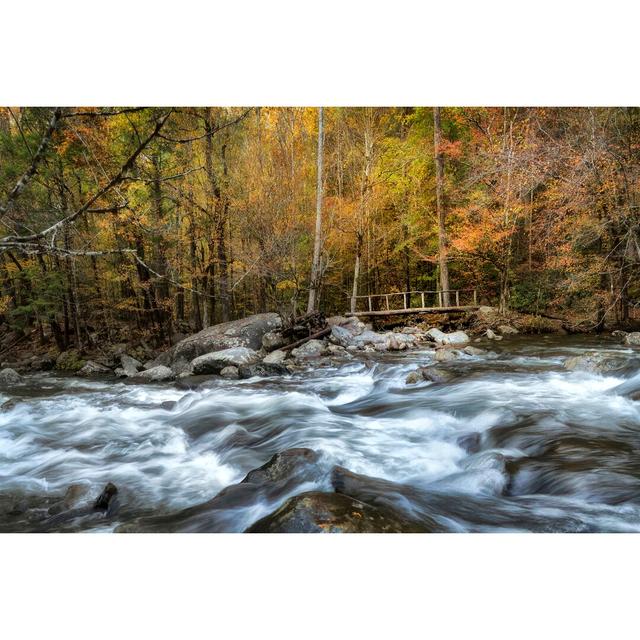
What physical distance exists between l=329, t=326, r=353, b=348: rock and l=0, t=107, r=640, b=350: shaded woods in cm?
114

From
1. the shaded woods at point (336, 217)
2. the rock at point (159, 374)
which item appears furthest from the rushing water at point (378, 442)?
the shaded woods at point (336, 217)

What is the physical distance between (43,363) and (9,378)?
67.4 inches

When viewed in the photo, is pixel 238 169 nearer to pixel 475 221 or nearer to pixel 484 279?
pixel 475 221

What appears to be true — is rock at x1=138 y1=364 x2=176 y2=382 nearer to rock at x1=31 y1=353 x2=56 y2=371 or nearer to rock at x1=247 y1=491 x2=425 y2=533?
rock at x1=31 y1=353 x2=56 y2=371

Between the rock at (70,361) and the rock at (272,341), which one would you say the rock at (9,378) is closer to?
the rock at (70,361)

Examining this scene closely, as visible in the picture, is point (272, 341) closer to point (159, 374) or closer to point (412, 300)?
point (159, 374)

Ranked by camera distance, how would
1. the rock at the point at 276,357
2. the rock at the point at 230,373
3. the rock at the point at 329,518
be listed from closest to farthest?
the rock at the point at 329,518, the rock at the point at 230,373, the rock at the point at 276,357

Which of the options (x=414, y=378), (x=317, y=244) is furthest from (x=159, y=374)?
(x=317, y=244)

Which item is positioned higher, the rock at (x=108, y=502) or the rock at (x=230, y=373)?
the rock at (x=108, y=502)

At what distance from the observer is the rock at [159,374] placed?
727 cm

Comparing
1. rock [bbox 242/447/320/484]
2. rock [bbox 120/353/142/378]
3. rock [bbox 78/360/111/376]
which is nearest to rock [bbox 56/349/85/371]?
rock [bbox 78/360/111/376]

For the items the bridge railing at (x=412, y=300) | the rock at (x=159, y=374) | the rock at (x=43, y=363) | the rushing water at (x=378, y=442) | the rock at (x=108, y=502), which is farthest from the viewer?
the bridge railing at (x=412, y=300)

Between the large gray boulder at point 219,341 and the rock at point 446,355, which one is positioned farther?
the large gray boulder at point 219,341

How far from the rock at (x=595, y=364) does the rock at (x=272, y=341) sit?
4662 mm
